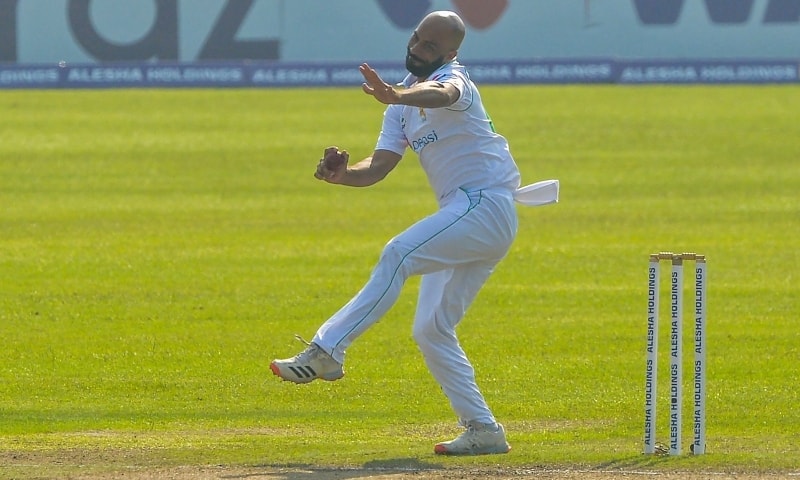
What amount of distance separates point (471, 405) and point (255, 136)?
69.6 ft

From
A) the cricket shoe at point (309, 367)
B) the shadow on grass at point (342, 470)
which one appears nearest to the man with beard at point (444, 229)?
the cricket shoe at point (309, 367)

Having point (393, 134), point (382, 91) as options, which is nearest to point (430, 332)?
point (393, 134)

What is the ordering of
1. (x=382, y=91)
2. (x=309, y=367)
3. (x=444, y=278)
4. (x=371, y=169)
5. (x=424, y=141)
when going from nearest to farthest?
(x=382, y=91) < (x=309, y=367) < (x=424, y=141) < (x=444, y=278) < (x=371, y=169)

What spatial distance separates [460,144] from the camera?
841 cm

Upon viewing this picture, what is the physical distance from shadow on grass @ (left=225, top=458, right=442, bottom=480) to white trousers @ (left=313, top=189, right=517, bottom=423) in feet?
1.54

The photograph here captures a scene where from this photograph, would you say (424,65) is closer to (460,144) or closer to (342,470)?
(460,144)

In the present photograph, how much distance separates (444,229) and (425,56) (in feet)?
3.03

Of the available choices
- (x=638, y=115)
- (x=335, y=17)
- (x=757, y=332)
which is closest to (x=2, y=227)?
(x=757, y=332)

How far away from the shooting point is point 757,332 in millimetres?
13266

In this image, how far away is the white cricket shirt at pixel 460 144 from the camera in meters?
8.33

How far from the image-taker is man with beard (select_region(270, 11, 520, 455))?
8070 millimetres

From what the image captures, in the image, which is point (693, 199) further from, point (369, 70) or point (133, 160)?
point (369, 70)

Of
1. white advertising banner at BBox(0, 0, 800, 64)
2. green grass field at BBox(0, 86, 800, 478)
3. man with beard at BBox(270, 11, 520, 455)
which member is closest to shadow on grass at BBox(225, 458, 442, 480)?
green grass field at BBox(0, 86, 800, 478)

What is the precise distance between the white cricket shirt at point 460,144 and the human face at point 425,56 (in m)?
0.05
